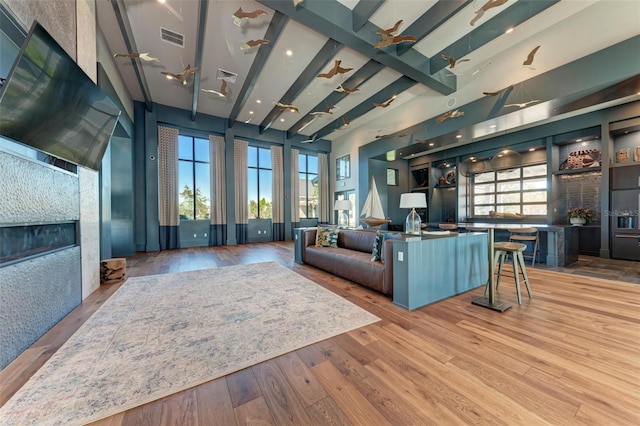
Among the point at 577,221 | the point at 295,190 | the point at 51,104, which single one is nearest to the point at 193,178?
the point at 295,190

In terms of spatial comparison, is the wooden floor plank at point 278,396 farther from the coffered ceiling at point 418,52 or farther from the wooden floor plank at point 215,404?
the coffered ceiling at point 418,52

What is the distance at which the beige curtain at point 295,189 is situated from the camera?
30.6ft

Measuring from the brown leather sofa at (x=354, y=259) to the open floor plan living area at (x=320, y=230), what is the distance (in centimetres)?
4

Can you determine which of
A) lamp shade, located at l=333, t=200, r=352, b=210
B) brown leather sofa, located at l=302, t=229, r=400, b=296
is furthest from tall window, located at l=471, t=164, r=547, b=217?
brown leather sofa, located at l=302, t=229, r=400, b=296

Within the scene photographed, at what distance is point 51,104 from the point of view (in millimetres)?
1967

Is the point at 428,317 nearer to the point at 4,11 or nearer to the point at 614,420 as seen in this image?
the point at 614,420

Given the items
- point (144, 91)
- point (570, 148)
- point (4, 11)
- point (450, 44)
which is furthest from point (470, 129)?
point (144, 91)

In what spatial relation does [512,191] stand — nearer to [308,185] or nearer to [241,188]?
[308,185]

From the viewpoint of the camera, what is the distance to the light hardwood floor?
121cm

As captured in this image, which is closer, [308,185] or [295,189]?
[295,189]

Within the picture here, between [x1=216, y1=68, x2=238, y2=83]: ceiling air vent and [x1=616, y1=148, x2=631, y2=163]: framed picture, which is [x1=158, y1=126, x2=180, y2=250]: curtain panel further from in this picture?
[x1=616, y1=148, x2=631, y2=163]: framed picture

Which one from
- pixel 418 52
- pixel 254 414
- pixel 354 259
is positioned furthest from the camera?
pixel 418 52

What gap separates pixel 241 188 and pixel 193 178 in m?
1.56

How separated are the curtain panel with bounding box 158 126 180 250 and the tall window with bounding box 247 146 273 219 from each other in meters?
2.37
